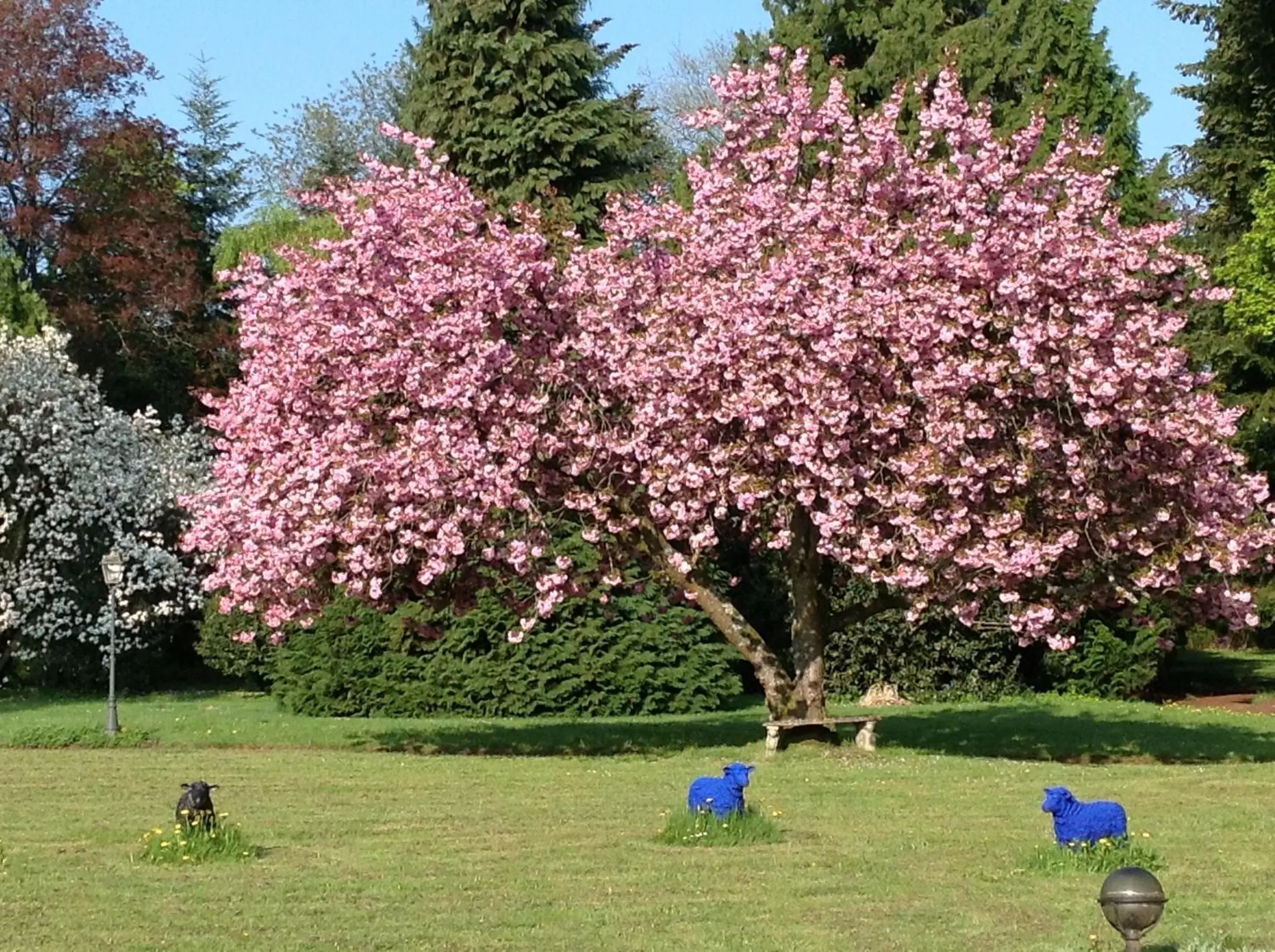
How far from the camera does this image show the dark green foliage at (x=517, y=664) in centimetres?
2562

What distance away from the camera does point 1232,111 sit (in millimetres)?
32688

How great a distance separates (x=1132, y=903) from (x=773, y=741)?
11.3m

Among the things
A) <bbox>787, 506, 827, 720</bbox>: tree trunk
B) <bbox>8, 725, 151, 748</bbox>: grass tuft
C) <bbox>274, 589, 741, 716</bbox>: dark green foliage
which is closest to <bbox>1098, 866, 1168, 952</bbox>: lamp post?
<bbox>787, 506, 827, 720</bbox>: tree trunk

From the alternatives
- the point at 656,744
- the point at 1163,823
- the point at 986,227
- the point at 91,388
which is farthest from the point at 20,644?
the point at 1163,823

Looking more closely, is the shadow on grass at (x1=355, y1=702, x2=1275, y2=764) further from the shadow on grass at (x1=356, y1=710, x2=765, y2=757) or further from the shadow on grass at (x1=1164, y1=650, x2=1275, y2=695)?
the shadow on grass at (x1=1164, y1=650, x2=1275, y2=695)

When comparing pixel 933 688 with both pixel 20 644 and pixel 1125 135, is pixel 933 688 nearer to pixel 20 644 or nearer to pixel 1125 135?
pixel 1125 135

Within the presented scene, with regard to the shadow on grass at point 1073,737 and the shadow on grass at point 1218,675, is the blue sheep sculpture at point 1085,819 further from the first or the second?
the shadow on grass at point 1218,675

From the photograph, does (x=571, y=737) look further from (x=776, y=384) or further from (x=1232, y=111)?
(x=1232, y=111)

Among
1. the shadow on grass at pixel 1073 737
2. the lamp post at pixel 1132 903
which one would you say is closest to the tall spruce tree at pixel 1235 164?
the shadow on grass at pixel 1073 737

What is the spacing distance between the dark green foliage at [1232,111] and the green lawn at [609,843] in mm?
13363

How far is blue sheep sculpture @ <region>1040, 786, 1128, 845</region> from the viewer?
10.7 m

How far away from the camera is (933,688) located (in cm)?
2769

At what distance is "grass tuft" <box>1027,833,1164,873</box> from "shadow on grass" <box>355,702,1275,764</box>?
810 cm

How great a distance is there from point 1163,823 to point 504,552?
6.91 metres
